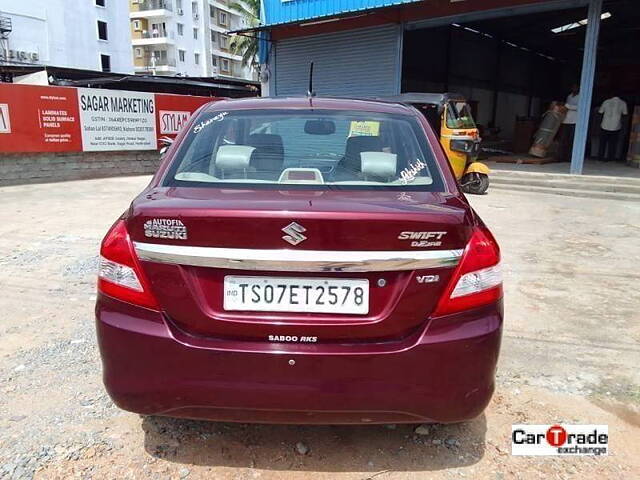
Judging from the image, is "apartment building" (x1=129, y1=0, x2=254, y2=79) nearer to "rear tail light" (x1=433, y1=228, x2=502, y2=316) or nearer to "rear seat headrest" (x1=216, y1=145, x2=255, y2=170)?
"rear seat headrest" (x1=216, y1=145, x2=255, y2=170)

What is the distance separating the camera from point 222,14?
2488 inches

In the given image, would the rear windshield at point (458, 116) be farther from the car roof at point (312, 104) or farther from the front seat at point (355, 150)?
the front seat at point (355, 150)

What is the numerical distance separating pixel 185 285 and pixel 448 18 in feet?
43.7

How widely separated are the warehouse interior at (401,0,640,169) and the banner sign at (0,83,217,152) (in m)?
7.47

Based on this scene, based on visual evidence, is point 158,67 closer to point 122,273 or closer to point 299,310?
point 122,273

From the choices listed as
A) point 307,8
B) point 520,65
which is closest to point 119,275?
point 307,8

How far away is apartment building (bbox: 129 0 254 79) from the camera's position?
175 ft

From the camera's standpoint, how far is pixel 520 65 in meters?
22.6

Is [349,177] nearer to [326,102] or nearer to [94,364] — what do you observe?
[326,102]

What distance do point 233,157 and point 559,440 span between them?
2156 millimetres

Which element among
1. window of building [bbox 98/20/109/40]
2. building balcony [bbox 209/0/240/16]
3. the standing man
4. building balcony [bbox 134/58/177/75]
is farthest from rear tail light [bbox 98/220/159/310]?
building balcony [bbox 209/0/240/16]

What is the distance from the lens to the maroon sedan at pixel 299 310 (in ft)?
6.27

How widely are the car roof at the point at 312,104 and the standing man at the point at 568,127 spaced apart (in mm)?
12793

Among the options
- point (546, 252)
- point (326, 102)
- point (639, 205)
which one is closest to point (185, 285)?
point (326, 102)
